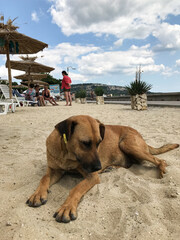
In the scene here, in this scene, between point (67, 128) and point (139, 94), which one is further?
point (139, 94)

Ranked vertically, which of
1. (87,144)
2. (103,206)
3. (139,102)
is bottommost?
(103,206)

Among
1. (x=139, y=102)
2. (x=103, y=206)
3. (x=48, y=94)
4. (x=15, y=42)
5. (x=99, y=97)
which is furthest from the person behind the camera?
(x=99, y=97)

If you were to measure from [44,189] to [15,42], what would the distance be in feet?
33.4

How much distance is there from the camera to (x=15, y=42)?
34.7ft

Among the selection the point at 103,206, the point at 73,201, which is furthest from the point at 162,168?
the point at 73,201

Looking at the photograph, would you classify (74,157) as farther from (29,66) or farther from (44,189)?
(29,66)

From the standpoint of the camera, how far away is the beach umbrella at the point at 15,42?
9763 millimetres

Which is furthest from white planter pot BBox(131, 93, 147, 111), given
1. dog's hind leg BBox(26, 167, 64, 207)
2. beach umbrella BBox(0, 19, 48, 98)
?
dog's hind leg BBox(26, 167, 64, 207)

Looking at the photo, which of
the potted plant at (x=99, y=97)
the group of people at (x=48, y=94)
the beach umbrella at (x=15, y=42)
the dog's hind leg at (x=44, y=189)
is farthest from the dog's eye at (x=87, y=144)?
the potted plant at (x=99, y=97)

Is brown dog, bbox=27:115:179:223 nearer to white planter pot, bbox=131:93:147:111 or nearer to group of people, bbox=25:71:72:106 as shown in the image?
white planter pot, bbox=131:93:147:111

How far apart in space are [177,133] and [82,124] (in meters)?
3.57

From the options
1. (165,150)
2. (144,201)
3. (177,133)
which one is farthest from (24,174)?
(177,133)

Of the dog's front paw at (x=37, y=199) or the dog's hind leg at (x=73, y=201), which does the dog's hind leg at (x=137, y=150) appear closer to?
the dog's hind leg at (x=73, y=201)

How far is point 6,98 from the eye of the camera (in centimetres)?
1076
